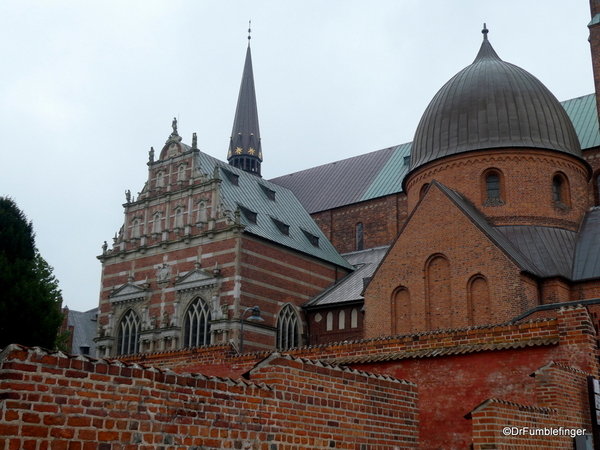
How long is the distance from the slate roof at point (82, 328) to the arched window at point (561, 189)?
4037cm

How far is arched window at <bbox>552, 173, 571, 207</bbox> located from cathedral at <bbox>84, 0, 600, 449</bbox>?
2.4 inches

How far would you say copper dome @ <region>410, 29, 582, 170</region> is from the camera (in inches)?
1149

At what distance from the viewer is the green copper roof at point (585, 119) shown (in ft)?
120

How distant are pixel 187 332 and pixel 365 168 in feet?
64.1

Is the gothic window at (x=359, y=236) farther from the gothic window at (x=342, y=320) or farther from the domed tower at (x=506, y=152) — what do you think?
the domed tower at (x=506, y=152)

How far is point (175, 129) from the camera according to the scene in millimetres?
39188

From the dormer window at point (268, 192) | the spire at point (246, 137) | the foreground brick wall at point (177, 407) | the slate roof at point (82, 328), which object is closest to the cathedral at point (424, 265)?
the dormer window at point (268, 192)

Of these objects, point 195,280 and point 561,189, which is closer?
point 561,189

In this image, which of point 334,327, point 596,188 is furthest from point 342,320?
point 596,188

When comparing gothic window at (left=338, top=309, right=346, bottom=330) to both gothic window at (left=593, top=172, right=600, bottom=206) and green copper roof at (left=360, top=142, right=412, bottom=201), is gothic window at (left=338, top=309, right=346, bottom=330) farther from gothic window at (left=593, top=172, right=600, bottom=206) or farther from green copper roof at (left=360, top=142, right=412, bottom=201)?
gothic window at (left=593, top=172, right=600, bottom=206)

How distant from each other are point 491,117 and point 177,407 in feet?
82.2

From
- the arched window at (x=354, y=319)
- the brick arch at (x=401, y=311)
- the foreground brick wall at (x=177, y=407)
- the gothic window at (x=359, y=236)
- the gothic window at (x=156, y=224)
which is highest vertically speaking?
the gothic window at (x=359, y=236)

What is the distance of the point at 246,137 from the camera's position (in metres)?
56.8

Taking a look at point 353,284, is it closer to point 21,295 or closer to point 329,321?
point 329,321
